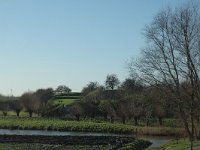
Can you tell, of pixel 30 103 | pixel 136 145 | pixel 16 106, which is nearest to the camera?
pixel 136 145

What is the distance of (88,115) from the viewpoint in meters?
93.1

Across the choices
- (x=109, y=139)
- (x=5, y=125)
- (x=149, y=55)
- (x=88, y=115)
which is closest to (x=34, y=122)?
(x=5, y=125)

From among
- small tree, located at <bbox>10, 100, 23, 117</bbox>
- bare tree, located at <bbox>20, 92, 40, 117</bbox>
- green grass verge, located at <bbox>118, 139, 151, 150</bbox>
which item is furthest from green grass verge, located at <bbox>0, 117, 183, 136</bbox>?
small tree, located at <bbox>10, 100, 23, 117</bbox>

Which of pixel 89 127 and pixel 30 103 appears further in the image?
pixel 30 103

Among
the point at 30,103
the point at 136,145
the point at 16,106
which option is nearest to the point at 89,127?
the point at 136,145

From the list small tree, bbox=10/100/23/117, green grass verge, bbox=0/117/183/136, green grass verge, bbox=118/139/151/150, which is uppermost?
small tree, bbox=10/100/23/117

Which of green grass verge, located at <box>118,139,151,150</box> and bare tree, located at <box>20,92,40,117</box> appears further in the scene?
bare tree, located at <box>20,92,40,117</box>

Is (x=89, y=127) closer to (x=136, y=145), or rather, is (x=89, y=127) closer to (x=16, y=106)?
(x=136, y=145)

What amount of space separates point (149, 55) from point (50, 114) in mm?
70110

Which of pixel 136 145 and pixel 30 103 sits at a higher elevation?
pixel 30 103

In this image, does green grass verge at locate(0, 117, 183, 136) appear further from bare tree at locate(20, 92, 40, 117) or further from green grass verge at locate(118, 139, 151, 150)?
bare tree at locate(20, 92, 40, 117)

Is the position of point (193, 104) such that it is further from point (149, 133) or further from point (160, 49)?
point (149, 133)

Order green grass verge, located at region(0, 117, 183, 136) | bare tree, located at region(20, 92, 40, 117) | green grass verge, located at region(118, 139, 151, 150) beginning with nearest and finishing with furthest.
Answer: green grass verge, located at region(118, 139, 151, 150)
green grass verge, located at region(0, 117, 183, 136)
bare tree, located at region(20, 92, 40, 117)

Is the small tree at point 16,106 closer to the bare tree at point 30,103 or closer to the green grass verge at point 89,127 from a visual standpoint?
the bare tree at point 30,103
